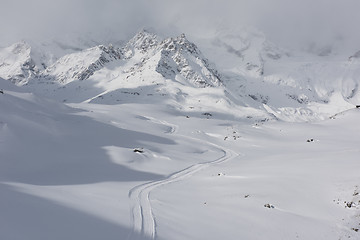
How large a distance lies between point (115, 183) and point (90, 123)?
30.7 m

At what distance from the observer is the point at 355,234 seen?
52.6 ft

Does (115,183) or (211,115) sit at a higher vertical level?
(211,115)

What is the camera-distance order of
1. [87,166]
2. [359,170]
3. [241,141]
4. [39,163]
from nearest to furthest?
[359,170], [39,163], [87,166], [241,141]

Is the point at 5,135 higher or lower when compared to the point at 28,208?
higher

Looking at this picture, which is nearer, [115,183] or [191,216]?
[191,216]

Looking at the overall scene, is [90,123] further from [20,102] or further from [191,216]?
[191,216]

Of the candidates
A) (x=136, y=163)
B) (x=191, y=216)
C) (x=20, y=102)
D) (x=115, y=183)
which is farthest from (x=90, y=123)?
(x=191, y=216)

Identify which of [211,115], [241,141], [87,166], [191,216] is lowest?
[191,216]

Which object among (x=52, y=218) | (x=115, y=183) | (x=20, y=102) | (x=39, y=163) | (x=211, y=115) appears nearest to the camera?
(x=52, y=218)

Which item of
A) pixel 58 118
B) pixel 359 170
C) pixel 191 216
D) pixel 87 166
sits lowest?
pixel 191 216

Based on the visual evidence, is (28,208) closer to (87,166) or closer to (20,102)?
(87,166)

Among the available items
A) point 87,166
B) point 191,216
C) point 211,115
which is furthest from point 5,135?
point 211,115

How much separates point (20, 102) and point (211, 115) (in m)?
142

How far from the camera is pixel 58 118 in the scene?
51.1 metres
